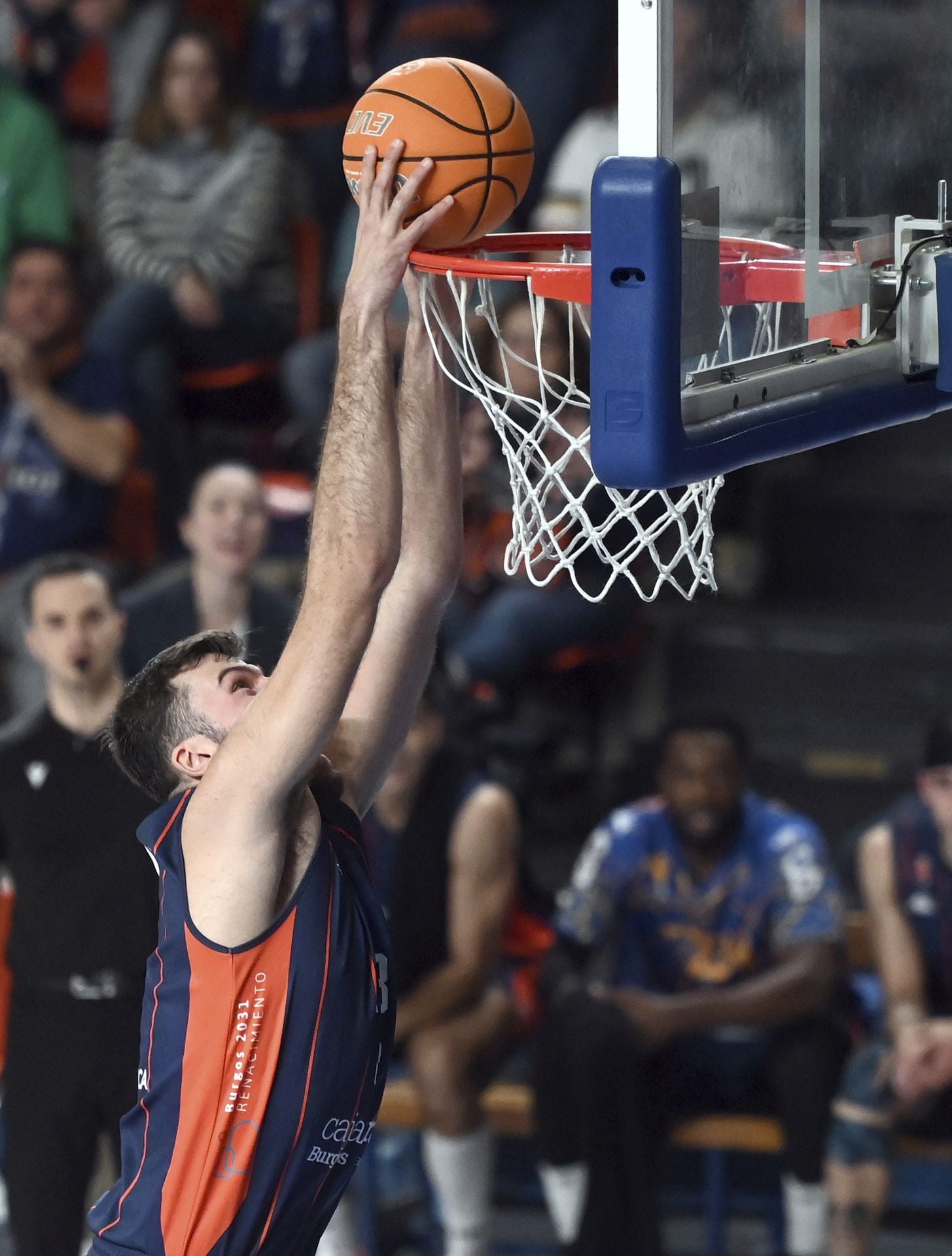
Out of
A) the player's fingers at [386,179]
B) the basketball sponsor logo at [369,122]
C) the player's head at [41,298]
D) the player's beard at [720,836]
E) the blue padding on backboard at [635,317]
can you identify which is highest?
the player's head at [41,298]

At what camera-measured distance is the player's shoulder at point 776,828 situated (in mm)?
5199

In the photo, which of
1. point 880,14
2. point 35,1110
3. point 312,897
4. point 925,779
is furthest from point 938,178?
point 35,1110

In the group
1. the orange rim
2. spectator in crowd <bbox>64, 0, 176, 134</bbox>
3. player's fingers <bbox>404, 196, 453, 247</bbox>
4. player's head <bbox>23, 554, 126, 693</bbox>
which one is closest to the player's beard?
player's head <bbox>23, 554, 126, 693</bbox>

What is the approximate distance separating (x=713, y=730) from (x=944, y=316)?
2.37m

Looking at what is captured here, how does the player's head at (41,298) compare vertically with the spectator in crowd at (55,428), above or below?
above

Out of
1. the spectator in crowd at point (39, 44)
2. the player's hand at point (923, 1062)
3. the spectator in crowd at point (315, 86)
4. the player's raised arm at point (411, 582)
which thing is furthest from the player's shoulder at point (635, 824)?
the spectator in crowd at point (39, 44)

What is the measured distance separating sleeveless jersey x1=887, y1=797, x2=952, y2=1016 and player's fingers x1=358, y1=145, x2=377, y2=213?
9.70 ft

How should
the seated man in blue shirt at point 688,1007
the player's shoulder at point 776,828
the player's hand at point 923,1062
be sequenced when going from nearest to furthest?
the player's hand at point 923,1062, the seated man in blue shirt at point 688,1007, the player's shoulder at point 776,828

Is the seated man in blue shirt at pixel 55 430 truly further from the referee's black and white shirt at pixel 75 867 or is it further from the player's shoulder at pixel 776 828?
the player's shoulder at pixel 776 828

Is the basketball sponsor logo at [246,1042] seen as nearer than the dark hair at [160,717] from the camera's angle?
Yes

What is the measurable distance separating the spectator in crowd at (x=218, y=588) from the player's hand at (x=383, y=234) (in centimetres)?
305

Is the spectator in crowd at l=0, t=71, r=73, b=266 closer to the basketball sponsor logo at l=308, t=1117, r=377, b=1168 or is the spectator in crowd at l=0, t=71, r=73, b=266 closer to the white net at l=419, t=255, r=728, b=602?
the white net at l=419, t=255, r=728, b=602

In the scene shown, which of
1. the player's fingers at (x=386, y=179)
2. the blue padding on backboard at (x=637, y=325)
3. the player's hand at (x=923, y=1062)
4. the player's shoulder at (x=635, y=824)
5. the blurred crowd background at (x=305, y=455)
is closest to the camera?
the blue padding on backboard at (x=637, y=325)

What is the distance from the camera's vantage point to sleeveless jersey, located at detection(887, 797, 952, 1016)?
5094mm
